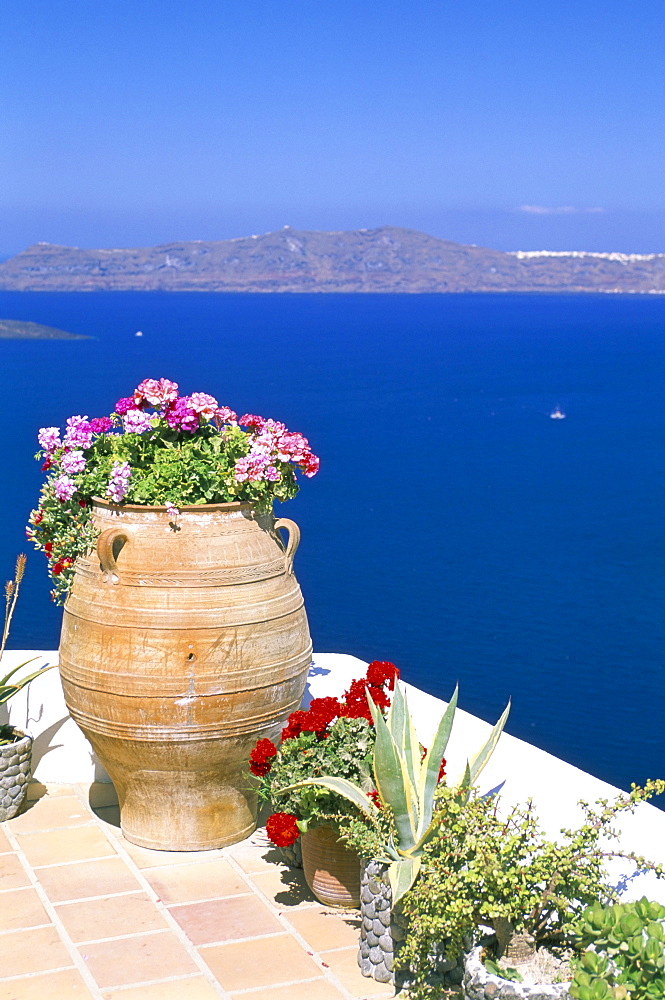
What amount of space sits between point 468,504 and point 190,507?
27435 mm

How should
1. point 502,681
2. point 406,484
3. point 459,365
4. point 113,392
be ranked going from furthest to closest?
1. point 459,365
2. point 113,392
3. point 406,484
4. point 502,681

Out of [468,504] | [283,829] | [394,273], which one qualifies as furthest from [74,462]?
[394,273]

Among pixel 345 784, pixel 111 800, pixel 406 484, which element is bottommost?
pixel 406 484

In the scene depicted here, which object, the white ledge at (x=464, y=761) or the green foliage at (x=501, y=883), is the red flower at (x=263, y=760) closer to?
the white ledge at (x=464, y=761)

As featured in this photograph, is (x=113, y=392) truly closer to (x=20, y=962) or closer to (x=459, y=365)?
(x=459, y=365)

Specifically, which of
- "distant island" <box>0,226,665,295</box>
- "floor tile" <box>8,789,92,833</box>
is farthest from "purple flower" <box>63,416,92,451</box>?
"distant island" <box>0,226,665,295</box>

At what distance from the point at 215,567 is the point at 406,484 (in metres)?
29.8

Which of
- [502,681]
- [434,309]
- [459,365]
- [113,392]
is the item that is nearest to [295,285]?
[434,309]

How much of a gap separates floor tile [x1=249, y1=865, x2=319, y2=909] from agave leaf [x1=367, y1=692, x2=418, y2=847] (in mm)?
643

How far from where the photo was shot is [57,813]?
188 inches

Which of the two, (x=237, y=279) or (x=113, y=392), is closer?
(x=113, y=392)

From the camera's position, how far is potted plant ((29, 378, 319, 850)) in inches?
164

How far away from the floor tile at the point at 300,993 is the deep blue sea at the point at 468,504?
35.1ft

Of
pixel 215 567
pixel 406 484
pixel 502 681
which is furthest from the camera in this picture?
pixel 406 484
